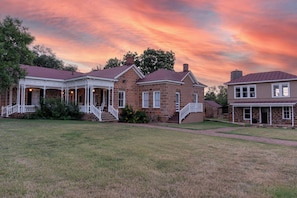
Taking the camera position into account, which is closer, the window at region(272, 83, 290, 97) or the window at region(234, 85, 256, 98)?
the window at region(272, 83, 290, 97)

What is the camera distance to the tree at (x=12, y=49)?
17.4 metres

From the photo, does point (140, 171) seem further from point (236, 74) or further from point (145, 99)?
point (236, 74)

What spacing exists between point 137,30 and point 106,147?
1308cm

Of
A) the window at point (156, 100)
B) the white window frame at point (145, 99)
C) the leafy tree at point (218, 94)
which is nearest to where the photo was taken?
the window at point (156, 100)

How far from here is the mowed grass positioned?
4.21 metres

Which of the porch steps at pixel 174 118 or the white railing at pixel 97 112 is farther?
the porch steps at pixel 174 118

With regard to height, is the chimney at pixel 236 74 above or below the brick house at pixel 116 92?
above

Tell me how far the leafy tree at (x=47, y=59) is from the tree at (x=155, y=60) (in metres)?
12.8

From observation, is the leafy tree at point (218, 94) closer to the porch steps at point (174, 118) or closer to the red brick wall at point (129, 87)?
the porch steps at point (174, 118)

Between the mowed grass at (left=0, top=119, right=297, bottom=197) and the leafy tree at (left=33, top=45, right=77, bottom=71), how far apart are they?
112ft

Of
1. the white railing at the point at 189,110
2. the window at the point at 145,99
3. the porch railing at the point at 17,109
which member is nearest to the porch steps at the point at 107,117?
the window at the point at 145,99

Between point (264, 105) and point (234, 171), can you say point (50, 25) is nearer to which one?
point (234, 171)

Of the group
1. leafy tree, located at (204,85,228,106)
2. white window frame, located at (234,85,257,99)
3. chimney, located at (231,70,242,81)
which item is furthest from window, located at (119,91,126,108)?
leafy tree, located at (204,85,228,106)

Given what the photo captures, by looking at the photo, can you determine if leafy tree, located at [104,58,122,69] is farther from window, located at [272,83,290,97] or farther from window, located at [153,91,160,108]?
window, located at [272,83,290,97]
